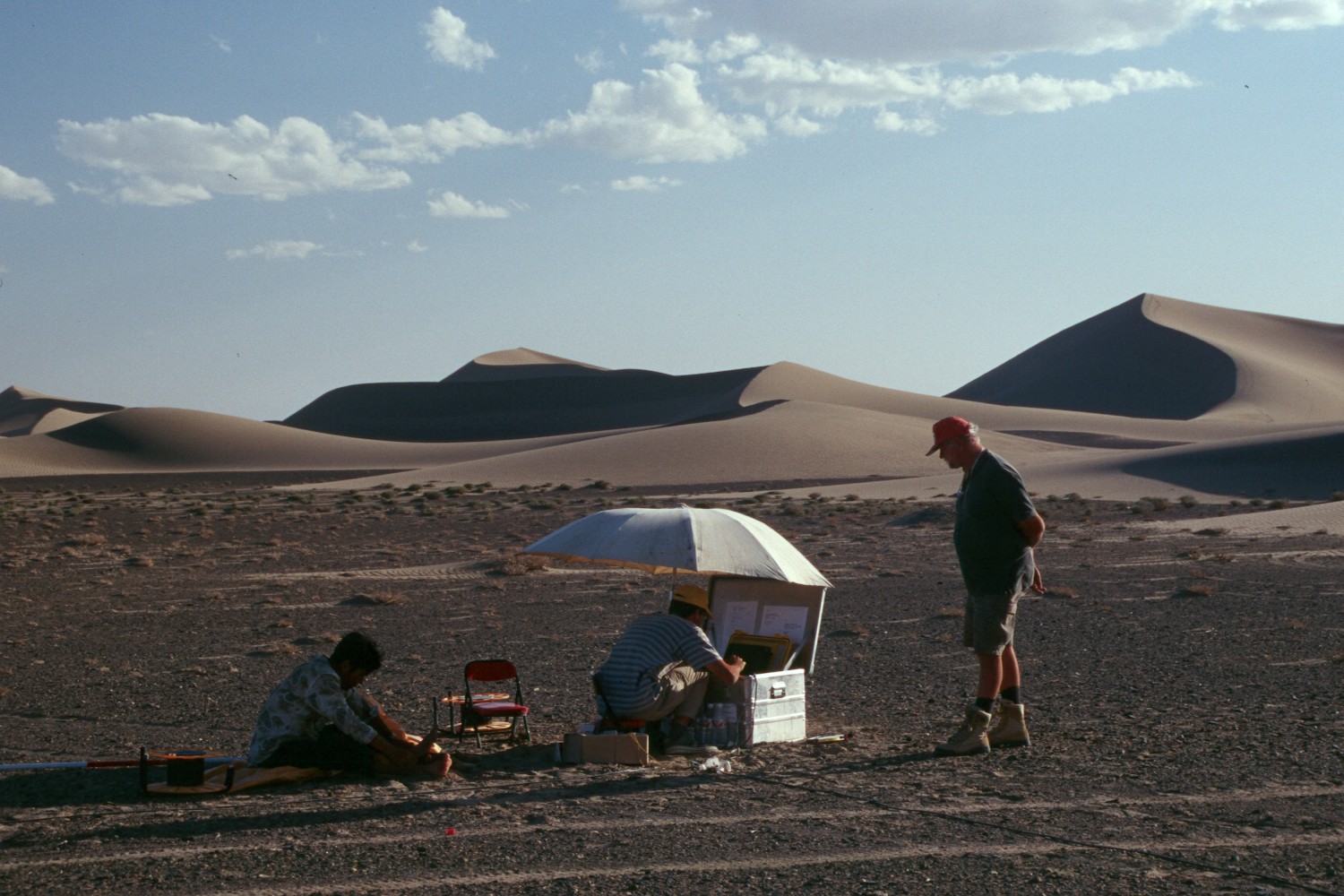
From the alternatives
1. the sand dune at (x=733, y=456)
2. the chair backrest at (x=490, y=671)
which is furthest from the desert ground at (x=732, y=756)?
the sand dune at (x=733, y=456)

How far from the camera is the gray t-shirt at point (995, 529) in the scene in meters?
7.86

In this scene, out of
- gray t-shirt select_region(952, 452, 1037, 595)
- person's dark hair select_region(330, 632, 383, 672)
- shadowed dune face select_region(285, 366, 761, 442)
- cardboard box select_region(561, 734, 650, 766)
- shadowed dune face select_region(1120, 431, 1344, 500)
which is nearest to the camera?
person's dark hair select_region(330, 632, 383, 672)

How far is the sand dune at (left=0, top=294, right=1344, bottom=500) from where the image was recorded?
5909cm

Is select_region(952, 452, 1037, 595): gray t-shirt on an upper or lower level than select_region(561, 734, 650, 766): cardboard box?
upper

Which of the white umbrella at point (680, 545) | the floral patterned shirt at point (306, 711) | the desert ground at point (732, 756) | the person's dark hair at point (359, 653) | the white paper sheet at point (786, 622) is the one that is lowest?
the desert ground at point (732, 756)

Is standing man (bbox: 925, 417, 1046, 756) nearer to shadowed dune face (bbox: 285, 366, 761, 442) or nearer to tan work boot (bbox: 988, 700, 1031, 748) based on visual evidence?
tan work boot (bbox: 988, 700, 1031, 748)

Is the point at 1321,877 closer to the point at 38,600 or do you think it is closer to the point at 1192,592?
the point at 1192,592

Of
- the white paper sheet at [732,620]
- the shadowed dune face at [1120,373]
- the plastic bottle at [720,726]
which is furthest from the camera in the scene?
the shadowed dune face at [1120,373]

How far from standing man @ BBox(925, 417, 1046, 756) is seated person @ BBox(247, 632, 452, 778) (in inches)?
115

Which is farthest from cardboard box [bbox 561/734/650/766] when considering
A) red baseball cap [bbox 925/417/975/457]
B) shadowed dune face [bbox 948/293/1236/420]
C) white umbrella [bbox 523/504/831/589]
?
Answer: shadowed dune face [bbox 948/293/1236/420]

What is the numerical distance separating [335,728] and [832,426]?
261ft

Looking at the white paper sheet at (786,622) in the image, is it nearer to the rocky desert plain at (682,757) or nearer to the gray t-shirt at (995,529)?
the rocky desert plain at (682,757)

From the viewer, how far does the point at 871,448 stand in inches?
3098

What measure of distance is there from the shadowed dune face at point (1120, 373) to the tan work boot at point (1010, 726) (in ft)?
445
